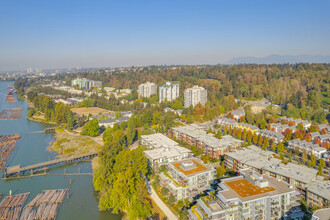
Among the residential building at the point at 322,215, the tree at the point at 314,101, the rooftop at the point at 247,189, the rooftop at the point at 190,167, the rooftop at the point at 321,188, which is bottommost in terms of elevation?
the rooftop at the point at 321,188

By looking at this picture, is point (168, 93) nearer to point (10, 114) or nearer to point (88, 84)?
point (10, 114)

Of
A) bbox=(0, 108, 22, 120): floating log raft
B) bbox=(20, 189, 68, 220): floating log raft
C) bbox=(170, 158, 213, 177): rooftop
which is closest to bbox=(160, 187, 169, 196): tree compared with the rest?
bbox=(170, 158, 213, 177): rooftop

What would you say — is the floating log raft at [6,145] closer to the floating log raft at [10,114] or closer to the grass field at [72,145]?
the grass field at [72,145]

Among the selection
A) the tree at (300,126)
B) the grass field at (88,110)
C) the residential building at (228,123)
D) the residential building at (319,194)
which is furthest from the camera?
the grass field at (88,110)

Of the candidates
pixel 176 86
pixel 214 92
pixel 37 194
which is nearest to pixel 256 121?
pixel 214 92

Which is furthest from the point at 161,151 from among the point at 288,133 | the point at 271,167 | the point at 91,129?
the point at 288,133

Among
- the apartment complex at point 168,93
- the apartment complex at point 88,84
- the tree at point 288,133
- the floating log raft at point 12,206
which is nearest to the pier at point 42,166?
the floating log raft at point 12,206
